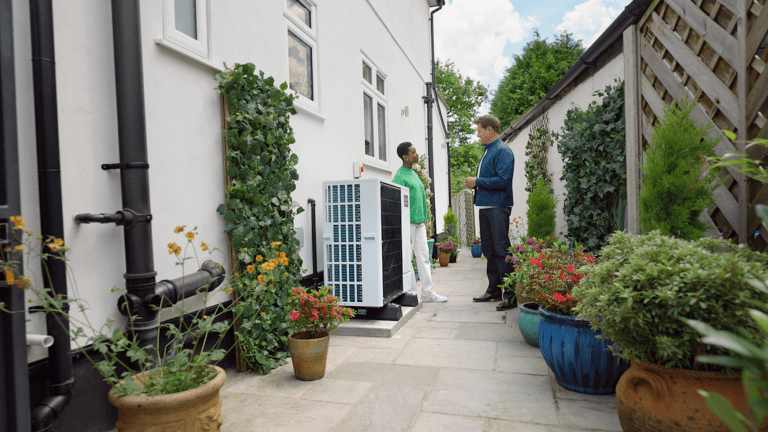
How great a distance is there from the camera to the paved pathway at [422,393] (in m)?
2.34

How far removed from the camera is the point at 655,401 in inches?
68.8

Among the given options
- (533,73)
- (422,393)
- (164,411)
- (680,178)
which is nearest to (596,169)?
(680,178)

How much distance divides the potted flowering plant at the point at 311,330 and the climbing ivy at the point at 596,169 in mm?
2885

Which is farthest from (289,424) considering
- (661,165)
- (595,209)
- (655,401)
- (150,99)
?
(595,209)

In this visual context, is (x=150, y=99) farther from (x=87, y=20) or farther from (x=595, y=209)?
(x=595, y=209)

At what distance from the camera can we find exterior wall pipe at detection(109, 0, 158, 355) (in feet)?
7.29

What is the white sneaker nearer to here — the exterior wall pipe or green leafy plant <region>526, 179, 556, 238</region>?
green leafy plant <region>526, 179, 556, 238</region>

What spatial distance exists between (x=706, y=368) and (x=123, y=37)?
304 cm

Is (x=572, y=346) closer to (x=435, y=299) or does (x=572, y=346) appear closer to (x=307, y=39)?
(x=435, y=299)

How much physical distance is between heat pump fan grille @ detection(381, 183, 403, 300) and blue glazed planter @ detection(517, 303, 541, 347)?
1349 millimetres

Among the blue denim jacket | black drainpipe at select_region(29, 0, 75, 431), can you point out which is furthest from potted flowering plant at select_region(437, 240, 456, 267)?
black drainpipe at select_region(29, 0, 75, 431)

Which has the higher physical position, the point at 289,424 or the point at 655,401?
the point at 655,401

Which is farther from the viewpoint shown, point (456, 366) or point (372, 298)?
point (372, 298)

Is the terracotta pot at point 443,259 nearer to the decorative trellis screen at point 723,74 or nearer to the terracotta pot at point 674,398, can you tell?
the decorative trellis screen at point 723,74
